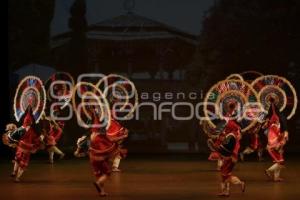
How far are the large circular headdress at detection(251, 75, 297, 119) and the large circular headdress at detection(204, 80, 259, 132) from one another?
1.23 ft

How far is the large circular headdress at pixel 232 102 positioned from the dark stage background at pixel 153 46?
0.91 m

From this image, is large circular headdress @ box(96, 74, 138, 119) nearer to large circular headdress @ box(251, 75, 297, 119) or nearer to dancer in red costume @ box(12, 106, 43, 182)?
large circular headdress @ box(251, 75, 297, 119)

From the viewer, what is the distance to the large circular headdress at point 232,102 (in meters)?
12.7

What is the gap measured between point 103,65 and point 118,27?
102cm

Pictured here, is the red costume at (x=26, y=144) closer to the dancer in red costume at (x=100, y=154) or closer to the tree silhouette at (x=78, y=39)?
the dancer in red costume at (x=100, y=154)

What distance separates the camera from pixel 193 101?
1839cm

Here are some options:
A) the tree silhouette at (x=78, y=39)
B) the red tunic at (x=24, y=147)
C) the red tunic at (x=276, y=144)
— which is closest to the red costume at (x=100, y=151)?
the red tunic at (x=24, y=147)

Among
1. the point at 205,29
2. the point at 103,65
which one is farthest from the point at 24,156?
the point at 205,29

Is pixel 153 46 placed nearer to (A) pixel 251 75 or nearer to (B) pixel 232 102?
(A) pixel 251 75

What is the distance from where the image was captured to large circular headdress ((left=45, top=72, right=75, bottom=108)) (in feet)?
59.3

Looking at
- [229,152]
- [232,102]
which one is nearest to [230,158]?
[229,152]

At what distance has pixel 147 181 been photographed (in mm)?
13008

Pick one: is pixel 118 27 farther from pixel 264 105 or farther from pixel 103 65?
pixel 264 105

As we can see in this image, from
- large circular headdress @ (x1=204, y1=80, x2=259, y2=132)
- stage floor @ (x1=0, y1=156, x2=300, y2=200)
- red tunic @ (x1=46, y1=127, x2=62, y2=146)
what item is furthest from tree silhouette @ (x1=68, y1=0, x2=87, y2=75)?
large circular headdress @ (x1=204, y1=80, x2=259, y2=132)
